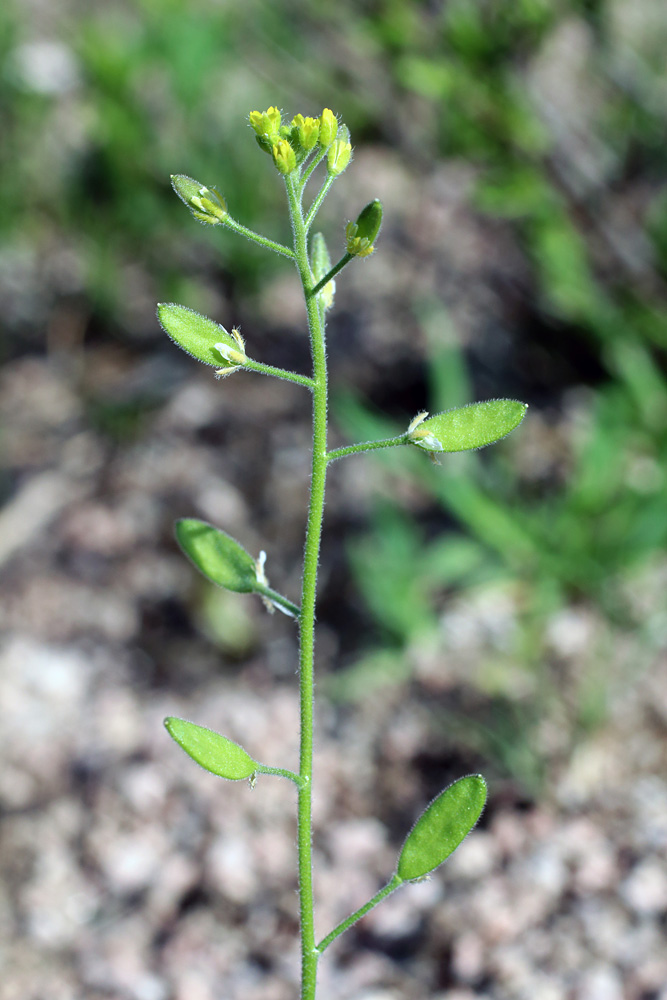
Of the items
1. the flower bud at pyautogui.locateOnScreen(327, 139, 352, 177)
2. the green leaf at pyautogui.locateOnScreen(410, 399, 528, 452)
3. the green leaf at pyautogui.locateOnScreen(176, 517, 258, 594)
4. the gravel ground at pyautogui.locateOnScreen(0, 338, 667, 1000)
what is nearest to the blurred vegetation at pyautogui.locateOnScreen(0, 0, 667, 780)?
the gravel ground at pyautogui.locateOnScreen(0, 338, 667, 1000)

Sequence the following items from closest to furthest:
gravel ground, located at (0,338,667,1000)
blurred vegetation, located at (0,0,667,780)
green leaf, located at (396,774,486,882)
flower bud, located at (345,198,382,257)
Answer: flower bud, located at (345,198,382,257) < green leaf, located at (396,774,486,882) < gravel ground, located at (0,338,667,1000) < blurred vegetation, located at (0,0,667,780)

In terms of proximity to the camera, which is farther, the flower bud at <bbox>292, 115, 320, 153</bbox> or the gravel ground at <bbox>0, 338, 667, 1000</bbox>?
the gravel ground at <bbox>0, 338, 667, 1000</bbox>

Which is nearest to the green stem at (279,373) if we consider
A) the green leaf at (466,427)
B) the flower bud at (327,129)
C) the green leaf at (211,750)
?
the green leaf at (466,427)

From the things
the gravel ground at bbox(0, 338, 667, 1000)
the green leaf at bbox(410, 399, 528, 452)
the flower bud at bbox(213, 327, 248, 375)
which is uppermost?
the green leaf at bbox(410, 399, 528, 452)

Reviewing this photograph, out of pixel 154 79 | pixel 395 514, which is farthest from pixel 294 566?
pixel 154 79

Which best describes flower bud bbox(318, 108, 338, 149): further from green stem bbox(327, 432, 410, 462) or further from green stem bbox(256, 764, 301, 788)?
green stem bbox(256, 764, 301, 788)

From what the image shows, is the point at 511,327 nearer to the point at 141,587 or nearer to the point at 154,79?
the point at 141,587

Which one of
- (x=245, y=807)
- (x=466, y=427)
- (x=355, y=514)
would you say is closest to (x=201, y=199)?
(x=466, y=427)
